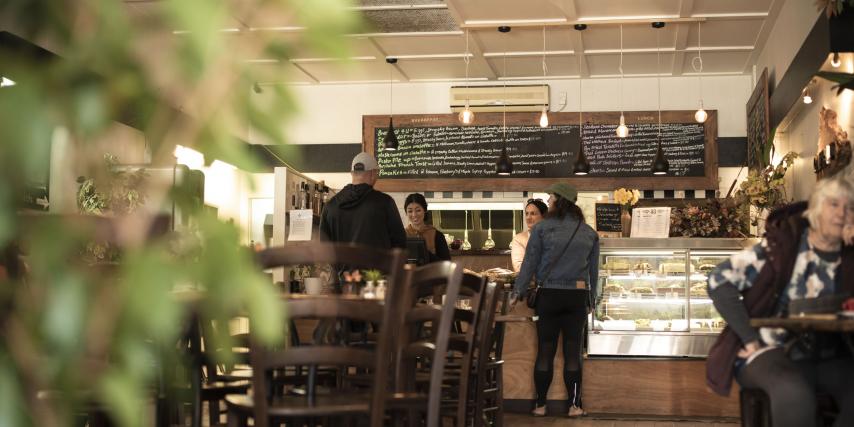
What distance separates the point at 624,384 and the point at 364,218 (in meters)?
2.32

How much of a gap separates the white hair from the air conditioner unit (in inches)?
287

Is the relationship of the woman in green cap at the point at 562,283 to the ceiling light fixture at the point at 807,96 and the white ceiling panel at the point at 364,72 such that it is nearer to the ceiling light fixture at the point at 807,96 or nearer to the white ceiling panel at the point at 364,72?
the ceiling light fixture at the point at 807,96

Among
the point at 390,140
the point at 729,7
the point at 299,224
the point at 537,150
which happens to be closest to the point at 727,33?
the point at 729,7

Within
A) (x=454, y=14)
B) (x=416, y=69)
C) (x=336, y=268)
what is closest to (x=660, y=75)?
(x=416, y=69)

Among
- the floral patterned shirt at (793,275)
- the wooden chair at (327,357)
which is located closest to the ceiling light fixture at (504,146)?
the floral patterned shirt at (793,275)

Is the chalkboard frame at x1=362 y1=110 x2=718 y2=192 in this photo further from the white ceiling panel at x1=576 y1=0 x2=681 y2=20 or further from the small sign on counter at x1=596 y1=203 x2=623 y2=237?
the small sign on counter at x1=596 y1=203 x2=623 y2=237

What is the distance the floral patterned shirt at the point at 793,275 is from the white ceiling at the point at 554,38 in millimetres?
3989

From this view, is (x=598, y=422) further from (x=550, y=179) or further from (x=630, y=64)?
(x=630, y=64)

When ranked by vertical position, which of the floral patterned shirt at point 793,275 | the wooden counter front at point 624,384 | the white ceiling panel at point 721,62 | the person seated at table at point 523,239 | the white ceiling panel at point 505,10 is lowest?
the wooden counter front at point 624,384

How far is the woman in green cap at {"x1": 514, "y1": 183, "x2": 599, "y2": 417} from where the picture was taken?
632 cm

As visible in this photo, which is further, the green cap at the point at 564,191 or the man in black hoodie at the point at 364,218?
the green cap at the point at 564,191

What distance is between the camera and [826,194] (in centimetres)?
333

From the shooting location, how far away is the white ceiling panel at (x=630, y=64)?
9.84 m

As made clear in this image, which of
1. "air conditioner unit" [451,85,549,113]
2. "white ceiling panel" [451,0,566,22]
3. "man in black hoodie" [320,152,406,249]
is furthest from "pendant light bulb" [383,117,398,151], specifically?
"man in black hoodie" [320,152,406,249]
